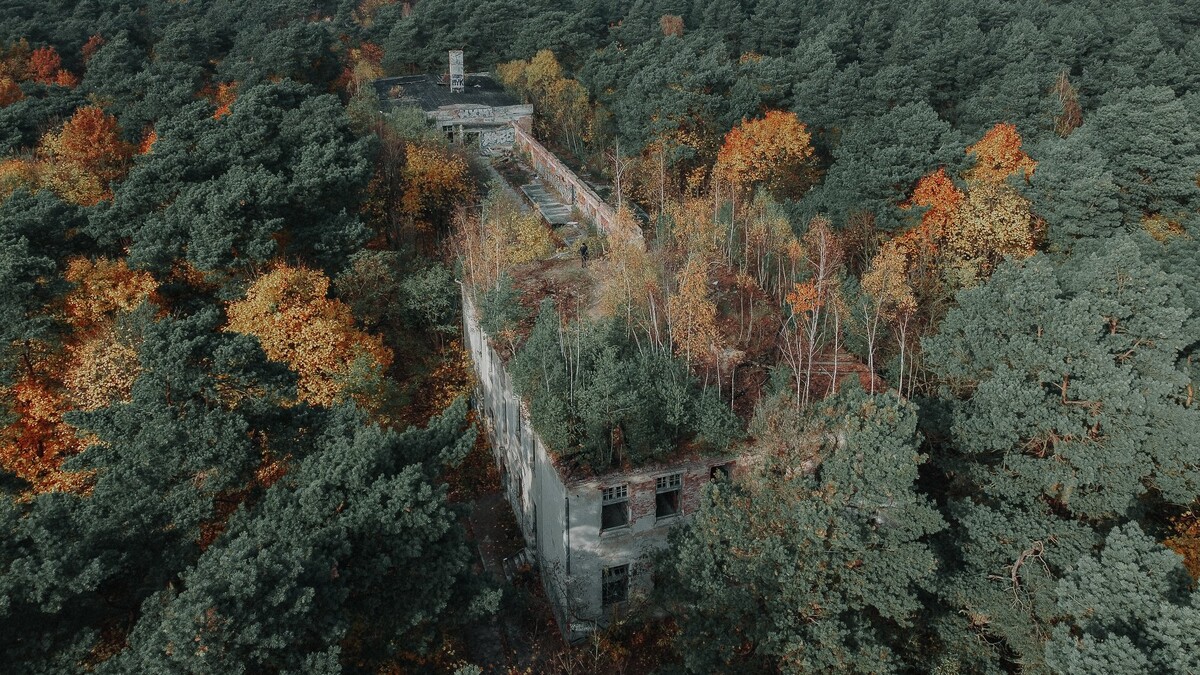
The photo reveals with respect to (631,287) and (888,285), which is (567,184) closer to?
(631,287)

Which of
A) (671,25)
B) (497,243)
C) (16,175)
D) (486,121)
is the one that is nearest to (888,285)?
(497,243)

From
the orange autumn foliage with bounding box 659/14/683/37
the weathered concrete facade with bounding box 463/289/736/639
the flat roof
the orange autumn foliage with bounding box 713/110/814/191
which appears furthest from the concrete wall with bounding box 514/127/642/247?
the orange autumn foliage with bounding box 659/14/683/37

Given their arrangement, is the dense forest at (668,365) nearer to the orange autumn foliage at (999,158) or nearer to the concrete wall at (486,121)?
the orange autumn foliage at (999,158)

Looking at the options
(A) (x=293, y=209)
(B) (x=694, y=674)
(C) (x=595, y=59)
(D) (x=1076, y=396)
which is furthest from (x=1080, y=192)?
(C) (x=595, y=59)

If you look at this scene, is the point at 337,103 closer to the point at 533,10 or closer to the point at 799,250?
the point at 799,250

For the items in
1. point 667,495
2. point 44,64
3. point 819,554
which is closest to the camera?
point 819,554

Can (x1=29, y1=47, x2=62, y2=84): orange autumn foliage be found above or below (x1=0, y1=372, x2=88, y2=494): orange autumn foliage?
above

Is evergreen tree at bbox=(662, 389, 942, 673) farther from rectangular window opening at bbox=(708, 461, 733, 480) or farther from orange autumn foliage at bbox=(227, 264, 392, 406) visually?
orange autumn foliage at bbox=(227, 264, 392, 406)
